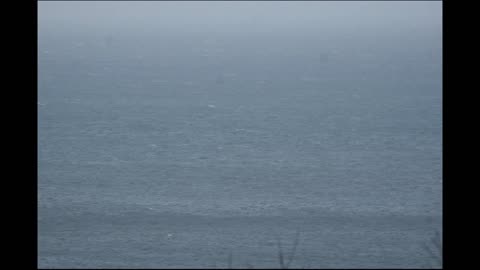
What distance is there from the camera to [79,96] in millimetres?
49250

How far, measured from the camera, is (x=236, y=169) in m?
29.9

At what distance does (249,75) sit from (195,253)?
4251 cm

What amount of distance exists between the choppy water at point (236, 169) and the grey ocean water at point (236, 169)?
7 centimetres

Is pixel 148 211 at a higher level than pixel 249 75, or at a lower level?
lower

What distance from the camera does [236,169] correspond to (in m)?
29.9

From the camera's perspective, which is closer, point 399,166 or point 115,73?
point 399,166

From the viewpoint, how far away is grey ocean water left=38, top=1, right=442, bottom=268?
68.5ft

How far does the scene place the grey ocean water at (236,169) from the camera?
20891 mm

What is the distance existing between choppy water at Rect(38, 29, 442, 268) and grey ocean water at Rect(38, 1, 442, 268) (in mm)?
70

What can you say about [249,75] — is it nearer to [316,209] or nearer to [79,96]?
[79,96]
